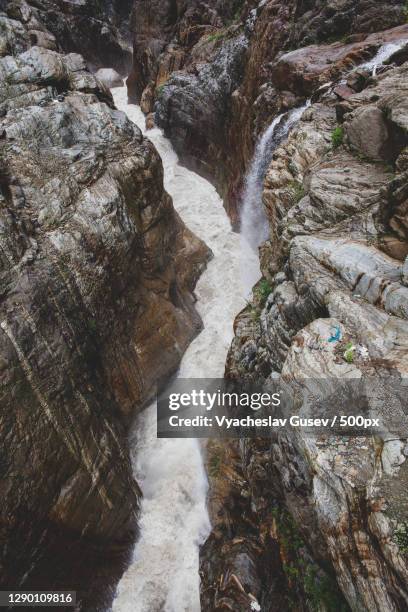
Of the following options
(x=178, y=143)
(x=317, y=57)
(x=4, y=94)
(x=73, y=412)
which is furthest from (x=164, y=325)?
(x=178, y=143)

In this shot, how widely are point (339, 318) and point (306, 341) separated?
2.61 ft

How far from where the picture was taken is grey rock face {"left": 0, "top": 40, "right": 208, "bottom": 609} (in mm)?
9102

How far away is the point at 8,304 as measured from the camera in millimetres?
9617

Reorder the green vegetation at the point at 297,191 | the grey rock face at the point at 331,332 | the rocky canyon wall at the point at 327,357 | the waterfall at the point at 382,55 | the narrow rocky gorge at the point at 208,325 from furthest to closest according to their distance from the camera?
the waterfall at the point at 382,55, the green vegetation at the point at 297,191, the narrow rocky gorge at the point at 208,325, the rocky canyon wall at the point at 327,357, the grey rock face at the point at 331,332

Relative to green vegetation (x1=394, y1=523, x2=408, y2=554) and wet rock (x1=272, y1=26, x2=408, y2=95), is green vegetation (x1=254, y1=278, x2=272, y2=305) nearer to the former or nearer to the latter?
green vegetation (x1=394, y1=523, x2=408, y2=554)

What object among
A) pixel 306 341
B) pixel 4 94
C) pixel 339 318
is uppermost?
pixel 4 94

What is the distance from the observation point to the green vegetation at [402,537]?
4.35 metres

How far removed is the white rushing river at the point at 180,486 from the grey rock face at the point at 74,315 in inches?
24.6

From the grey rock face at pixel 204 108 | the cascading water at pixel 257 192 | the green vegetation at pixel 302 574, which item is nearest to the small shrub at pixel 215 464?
the green vegetation at pixel 302 574

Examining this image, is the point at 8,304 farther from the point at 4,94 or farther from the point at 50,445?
the point at 4,94

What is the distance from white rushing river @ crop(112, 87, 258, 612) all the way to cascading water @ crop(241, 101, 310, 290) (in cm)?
46

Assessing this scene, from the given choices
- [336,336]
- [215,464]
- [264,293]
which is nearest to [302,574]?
[336,336]

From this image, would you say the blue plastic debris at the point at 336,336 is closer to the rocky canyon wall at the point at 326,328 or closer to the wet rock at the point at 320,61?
the rocky canyon wall at the point at 326,328

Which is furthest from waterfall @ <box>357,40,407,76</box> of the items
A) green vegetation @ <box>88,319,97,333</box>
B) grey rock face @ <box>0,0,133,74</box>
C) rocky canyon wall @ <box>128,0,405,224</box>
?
grey rock face @ <box>0,0,133,74</box>
